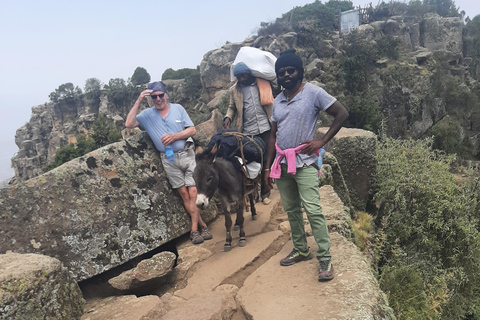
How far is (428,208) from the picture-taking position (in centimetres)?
654

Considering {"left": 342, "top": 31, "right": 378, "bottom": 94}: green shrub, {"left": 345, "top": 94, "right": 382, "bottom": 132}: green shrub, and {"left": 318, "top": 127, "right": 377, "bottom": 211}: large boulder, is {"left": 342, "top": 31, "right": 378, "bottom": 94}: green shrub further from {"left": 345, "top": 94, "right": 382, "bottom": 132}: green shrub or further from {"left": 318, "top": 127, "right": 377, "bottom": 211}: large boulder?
{"left": 318, "top": 127, "right": 377, "bottom": 211}: large boulder

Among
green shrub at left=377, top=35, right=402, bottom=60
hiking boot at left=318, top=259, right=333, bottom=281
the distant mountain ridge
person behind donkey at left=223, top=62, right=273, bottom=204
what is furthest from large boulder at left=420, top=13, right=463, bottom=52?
hiking boot at left=318, top=259, right=333, bottom=281

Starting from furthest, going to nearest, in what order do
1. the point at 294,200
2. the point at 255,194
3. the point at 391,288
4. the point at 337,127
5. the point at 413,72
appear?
the point at 413,72 → the point at 255,194 → the point at 391,288 → the point at 294,200 → the point at 337,127

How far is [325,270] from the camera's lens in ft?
10.1

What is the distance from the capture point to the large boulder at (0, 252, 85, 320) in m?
2.64

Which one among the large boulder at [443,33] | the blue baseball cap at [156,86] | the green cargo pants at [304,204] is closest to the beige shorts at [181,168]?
the blue baseball cap at [156,86]

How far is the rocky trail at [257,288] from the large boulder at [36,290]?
1.13 feet

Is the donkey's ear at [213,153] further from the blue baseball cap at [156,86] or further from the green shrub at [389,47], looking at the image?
the green shrub at [389,47]

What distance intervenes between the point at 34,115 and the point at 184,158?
53.2 meters

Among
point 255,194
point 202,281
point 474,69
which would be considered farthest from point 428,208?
point 474,69

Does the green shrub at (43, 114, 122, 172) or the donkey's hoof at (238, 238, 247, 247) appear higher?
the green shrub at (43, 114, 122, 172)

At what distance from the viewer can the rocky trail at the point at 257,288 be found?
→ 2760 millimetres

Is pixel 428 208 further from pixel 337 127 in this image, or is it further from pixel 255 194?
pixel 337 127

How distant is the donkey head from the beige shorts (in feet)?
2.58
